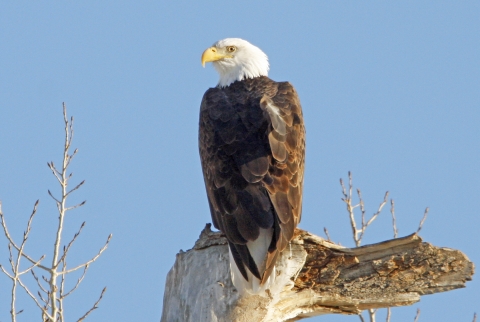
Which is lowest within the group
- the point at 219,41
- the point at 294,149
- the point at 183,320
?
the point at 183,320

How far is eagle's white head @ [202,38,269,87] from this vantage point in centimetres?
913

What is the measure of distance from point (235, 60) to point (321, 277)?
3223mm

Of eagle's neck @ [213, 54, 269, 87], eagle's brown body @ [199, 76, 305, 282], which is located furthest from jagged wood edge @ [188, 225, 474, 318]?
eagle's neck @ [213, 54, 269, 87]

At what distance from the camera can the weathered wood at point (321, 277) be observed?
6488 mm

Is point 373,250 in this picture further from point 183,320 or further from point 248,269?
point 183,320

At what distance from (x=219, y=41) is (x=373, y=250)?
3.59 m

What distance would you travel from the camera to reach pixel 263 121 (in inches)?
292

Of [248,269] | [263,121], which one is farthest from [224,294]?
[263,121]

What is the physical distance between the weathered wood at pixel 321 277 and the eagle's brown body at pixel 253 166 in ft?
0.73

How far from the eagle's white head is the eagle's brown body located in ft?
3.08

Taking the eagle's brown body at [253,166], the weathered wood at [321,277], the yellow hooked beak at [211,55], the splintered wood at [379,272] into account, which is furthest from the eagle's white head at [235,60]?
the splintered wood at [379,272]

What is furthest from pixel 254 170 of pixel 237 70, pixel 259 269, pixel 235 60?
pixel 235 60

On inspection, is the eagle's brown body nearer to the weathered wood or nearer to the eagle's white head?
the weathered wood

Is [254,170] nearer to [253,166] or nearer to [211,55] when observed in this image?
[253,166]
